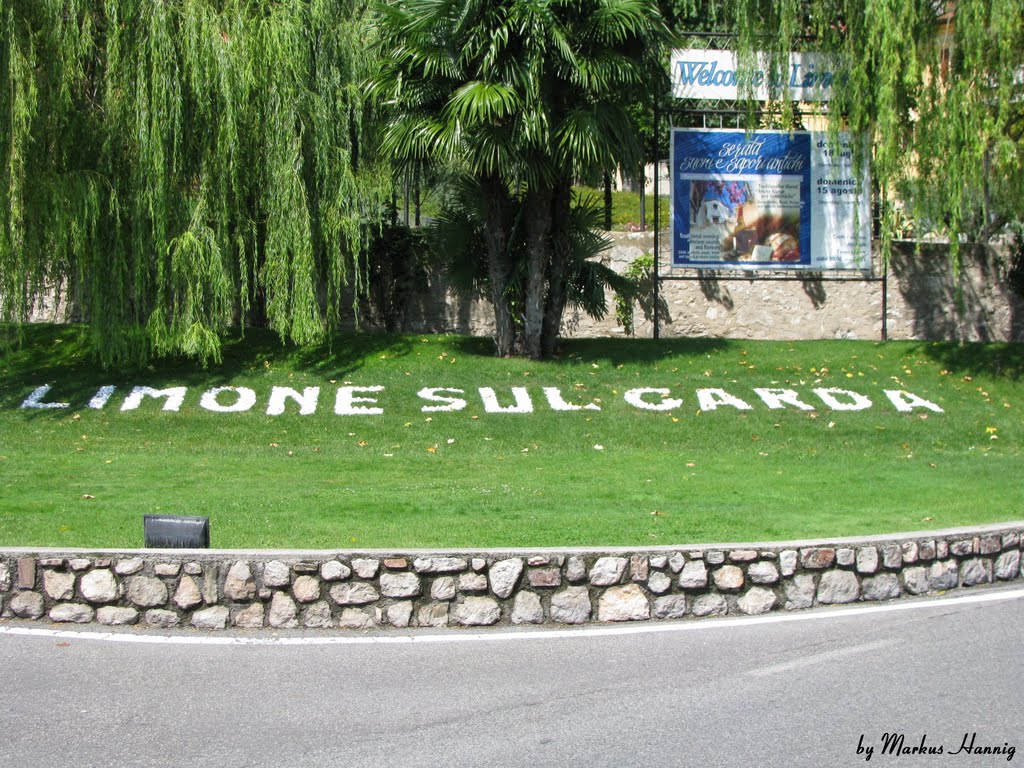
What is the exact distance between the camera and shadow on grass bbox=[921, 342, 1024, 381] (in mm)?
21203

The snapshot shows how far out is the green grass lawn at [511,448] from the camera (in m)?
10.2

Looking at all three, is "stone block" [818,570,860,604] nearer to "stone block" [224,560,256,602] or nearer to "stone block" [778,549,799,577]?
"stone block" [778,549,799,577]

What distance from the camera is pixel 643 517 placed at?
10492mm

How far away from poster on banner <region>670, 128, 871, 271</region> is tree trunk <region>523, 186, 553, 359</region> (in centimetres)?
381

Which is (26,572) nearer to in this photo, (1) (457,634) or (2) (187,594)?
(2) (187,594)

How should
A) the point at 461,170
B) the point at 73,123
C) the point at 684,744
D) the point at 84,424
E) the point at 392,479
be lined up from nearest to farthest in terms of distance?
the point at 684,744 → the point at 392,479 → the point at 84,424 → the point at 73,123 → the point at 461,170

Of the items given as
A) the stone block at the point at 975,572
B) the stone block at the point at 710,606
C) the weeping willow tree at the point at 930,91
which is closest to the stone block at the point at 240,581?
the stone block at the point at 710,606

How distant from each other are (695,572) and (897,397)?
1284 centimetres

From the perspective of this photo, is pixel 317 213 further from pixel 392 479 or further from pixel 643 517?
pixel 643 517

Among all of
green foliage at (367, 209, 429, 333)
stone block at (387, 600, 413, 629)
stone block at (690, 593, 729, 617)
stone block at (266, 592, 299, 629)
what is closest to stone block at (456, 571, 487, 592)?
stone block at (387, 600, 413, 629)

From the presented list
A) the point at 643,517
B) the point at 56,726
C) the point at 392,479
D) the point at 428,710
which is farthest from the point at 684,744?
the point at 392,479

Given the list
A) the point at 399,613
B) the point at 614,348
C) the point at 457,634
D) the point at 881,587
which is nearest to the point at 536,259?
the point at 614,348

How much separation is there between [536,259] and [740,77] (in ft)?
18.2

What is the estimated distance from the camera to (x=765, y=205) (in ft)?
76.3
